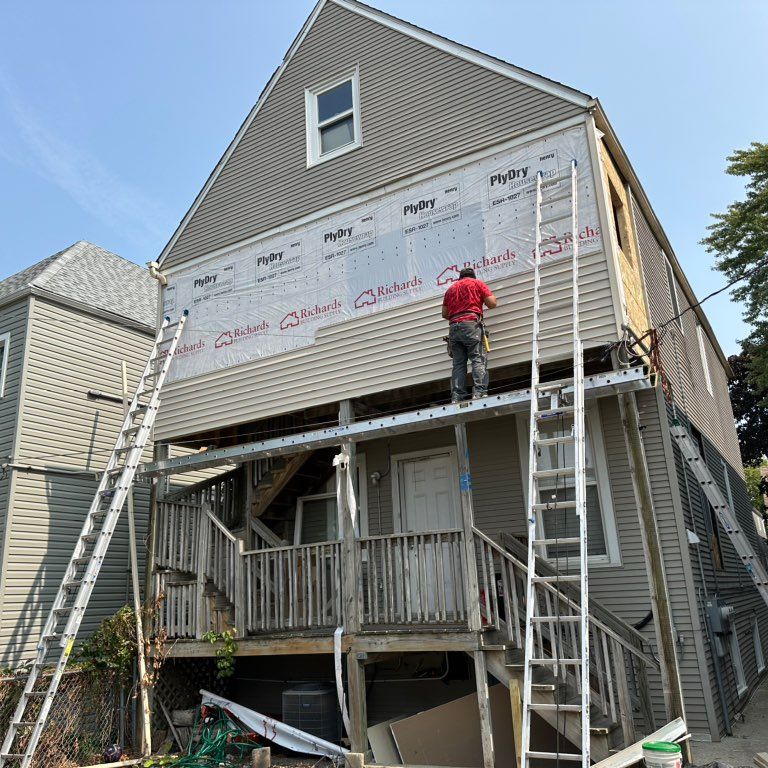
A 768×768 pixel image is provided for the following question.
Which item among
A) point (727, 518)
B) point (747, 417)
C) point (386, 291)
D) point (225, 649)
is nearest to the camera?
point (727, 518)

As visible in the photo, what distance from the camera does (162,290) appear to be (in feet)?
39.1

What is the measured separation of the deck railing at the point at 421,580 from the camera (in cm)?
775

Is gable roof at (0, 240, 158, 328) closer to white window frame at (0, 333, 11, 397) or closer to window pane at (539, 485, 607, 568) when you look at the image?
white window frame at (0, 333, 11, 397)

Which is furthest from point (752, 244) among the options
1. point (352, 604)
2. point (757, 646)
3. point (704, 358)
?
point (352, 604)

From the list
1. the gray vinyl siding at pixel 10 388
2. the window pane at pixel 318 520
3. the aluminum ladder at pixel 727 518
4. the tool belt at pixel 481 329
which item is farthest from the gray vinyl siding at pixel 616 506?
the gray vinyl siding at pixel 10 388

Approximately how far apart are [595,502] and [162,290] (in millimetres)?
7720

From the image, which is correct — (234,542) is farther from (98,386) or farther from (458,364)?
(98,386)

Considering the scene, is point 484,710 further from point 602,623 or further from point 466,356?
point 466,356

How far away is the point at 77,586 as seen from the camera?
9000 mm

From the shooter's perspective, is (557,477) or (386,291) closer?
(557,477)

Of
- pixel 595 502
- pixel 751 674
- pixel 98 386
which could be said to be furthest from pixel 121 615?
pixel 751 674

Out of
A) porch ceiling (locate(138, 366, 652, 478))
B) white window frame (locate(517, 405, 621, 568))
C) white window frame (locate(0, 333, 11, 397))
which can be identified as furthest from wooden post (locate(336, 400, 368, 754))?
white window frame (locate(0, 333, 11, 397))

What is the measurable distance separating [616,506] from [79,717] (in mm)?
7442

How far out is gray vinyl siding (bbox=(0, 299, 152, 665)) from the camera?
1127cm
